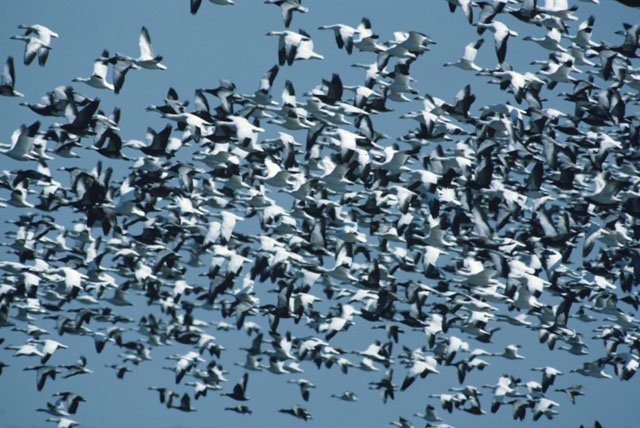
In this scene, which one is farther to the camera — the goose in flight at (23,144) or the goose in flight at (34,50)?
the goose in flight at (34,50)

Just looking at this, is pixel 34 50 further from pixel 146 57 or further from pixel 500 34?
pixel 500 34

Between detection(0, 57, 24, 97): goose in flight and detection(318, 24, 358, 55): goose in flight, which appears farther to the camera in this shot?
detection(318, 24, 358, 55): goose in flight

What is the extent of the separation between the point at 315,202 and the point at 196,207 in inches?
143

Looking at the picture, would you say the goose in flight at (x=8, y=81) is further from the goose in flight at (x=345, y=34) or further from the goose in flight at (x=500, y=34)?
the goose in flight at (x=500, y=34)

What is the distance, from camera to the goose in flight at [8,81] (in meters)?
25.5

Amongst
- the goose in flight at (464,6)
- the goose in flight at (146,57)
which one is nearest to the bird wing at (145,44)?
the goose in flight at (146,57)

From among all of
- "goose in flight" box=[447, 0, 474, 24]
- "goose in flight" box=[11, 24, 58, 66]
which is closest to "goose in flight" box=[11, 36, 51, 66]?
"goose in flight" box=[11, 24, 58, 66]

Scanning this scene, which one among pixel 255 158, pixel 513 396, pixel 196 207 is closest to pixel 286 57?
pixel 255 158

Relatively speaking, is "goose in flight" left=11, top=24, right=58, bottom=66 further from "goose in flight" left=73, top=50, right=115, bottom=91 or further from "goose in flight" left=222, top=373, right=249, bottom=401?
"goose in flight" left=222, top=373, right=249, bottom=401

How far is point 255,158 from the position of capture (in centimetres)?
2862

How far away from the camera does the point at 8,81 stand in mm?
25688

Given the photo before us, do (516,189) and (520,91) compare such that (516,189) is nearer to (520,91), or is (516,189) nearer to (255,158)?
(520,91)

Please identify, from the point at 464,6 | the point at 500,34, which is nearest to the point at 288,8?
the point at 464,6

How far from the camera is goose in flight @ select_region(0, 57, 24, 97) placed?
83.7 ft
